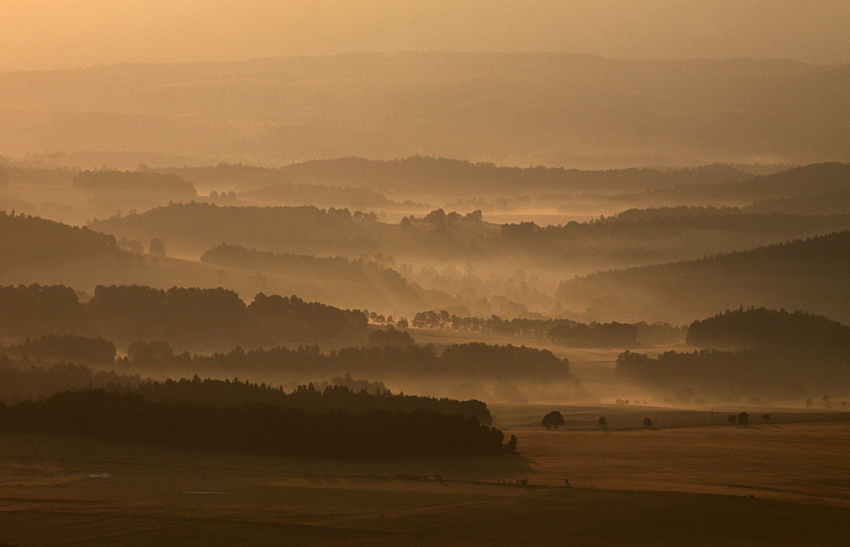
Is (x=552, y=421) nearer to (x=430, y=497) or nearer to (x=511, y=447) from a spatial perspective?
(x=511, y=447)

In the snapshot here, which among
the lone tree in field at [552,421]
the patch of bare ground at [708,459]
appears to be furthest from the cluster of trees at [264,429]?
the lone tree in field at [552,421]

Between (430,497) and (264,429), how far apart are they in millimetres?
34175

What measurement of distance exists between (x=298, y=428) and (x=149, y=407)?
58.2ft

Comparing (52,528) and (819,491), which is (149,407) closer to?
(52,528)

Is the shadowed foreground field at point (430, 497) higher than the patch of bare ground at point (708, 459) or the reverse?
the reverse

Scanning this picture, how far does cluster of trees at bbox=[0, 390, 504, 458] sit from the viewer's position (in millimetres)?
135750

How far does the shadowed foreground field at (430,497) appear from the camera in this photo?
90.7 m

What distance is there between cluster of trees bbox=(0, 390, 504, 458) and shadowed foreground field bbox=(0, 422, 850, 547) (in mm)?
4535

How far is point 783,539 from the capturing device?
8944 centimetres

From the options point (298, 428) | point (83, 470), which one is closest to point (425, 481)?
point (298, 428)

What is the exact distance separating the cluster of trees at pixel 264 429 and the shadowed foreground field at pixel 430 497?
4535 mm

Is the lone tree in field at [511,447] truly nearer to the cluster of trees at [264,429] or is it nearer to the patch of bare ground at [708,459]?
the cluster of trees at [264,429]

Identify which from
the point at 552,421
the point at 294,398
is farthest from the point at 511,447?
the point at 552,421

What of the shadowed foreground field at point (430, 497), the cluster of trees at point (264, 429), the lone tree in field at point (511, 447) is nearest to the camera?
the shadowed foreground field at point (430, 497)
